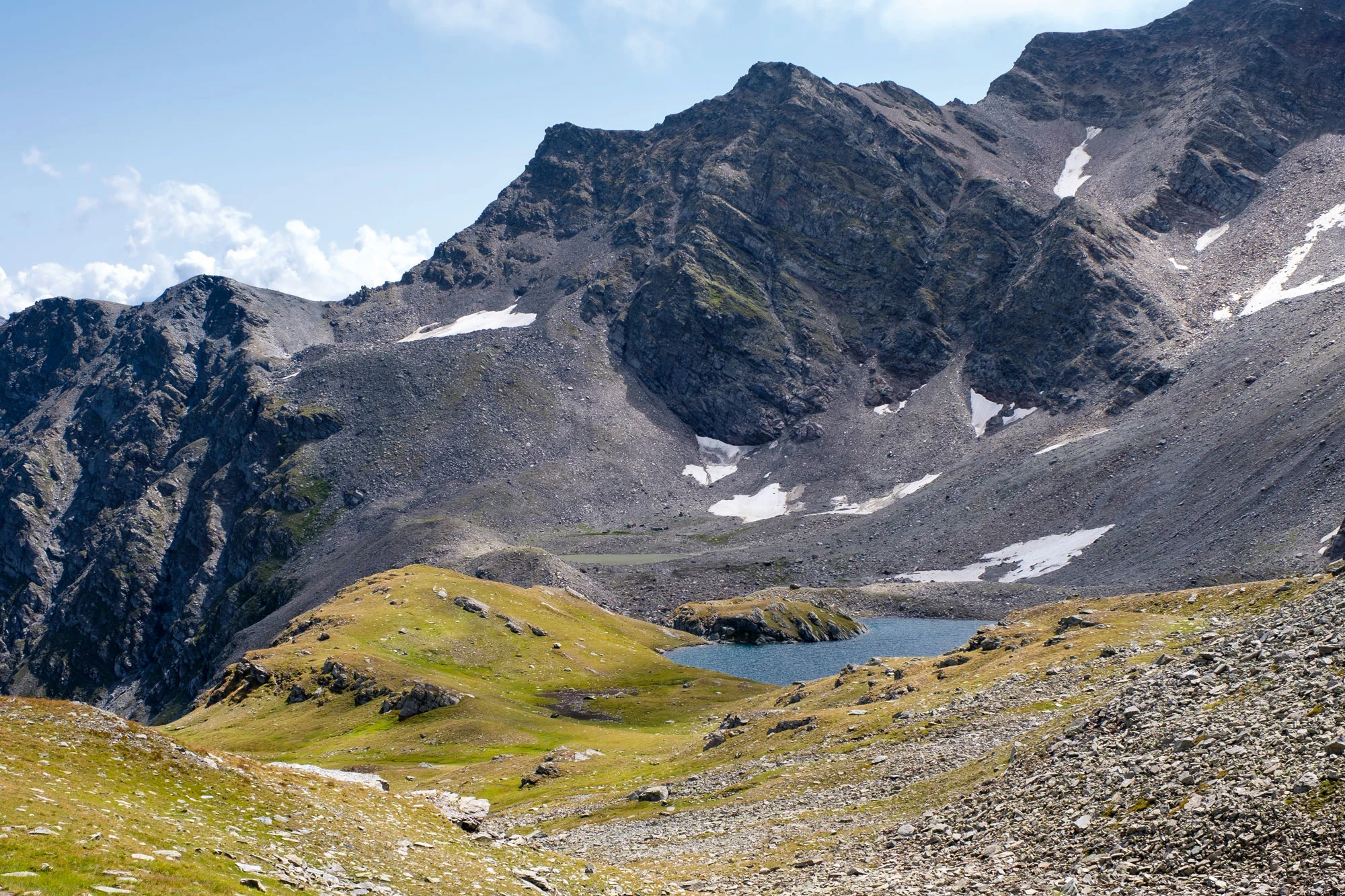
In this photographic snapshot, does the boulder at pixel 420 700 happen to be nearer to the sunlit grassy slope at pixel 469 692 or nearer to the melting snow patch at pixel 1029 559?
the sunlit grassy slope at pixel 469 692

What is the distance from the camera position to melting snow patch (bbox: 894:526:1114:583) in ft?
585

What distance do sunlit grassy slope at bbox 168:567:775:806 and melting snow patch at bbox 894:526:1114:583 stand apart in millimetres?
71751

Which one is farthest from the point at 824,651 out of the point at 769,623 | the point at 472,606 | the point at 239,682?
the point at 239,682

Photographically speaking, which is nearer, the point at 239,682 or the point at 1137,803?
the point at 1137,803

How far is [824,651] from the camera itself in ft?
486

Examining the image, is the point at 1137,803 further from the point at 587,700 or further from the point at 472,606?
the point at 472,606

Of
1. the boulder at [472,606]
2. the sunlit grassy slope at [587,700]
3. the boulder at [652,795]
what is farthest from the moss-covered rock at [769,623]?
the boulder at [652,795]

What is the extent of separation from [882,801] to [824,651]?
377 feet

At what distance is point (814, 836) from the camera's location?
33875 millimetres

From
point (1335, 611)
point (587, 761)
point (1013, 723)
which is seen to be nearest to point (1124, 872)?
point (1335, 611)

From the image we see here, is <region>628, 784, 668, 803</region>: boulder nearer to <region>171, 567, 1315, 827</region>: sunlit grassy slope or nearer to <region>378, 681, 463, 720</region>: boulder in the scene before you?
<region>171, 567, 1315, 827</region>: sunlit grassy slope

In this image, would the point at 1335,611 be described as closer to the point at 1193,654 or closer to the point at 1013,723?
the point at 1193,654

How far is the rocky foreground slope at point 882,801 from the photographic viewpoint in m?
20.8

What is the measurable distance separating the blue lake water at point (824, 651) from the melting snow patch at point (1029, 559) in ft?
68.3
